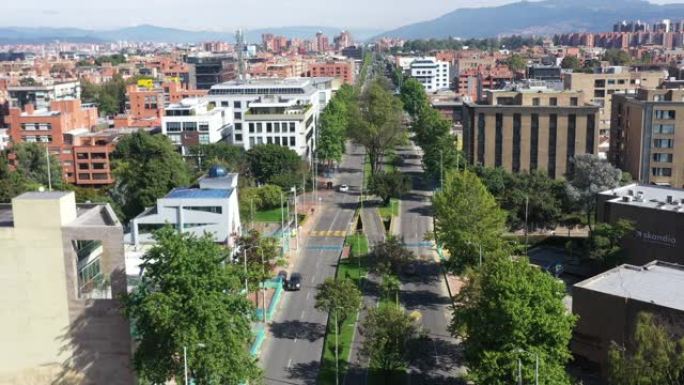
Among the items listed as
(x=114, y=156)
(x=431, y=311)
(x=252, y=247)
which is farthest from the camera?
(x=114, y=156)

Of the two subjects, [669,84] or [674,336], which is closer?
[674,336]

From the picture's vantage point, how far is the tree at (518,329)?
30.0 m

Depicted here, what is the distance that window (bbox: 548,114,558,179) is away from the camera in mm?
80625

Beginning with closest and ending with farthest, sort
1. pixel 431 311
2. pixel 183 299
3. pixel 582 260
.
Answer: pixel 183 299 < pixel 431 311 < pixel 582 260

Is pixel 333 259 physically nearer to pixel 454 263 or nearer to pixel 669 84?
pixel 454 263

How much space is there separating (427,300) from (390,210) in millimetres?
28835

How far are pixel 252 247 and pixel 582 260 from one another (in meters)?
26.4

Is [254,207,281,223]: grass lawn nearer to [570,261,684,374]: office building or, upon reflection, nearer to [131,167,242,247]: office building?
[131,167,242,247]: office building

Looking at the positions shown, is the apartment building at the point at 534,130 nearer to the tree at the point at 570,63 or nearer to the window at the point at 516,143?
the window at the point at 516,143

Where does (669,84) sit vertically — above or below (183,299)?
above

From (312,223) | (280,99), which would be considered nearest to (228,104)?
(280,99)

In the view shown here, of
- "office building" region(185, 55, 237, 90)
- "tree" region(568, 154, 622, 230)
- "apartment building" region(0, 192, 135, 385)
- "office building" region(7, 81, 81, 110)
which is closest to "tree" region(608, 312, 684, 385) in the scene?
"apartment building" region(0, 192, 135, 385)

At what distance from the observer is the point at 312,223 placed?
75.1 meters

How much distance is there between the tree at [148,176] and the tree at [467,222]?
30678 millimetres
